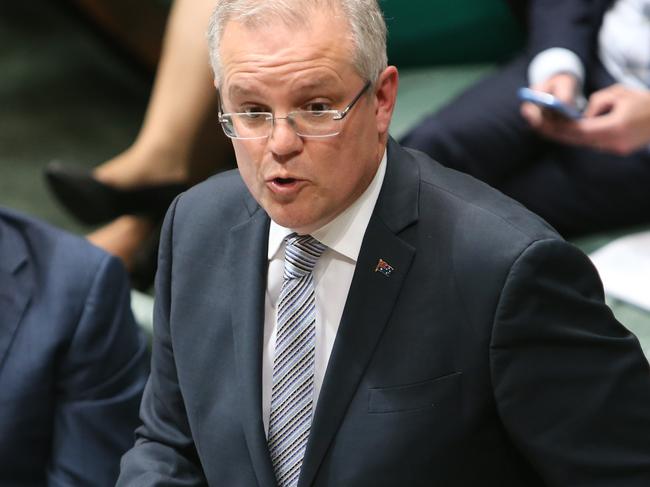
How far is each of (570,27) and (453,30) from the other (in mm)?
376

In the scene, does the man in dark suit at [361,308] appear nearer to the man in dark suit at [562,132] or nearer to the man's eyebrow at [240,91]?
the man's eyebrow at [240,91]

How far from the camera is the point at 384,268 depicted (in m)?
1.07

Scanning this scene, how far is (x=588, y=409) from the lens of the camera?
1.05m

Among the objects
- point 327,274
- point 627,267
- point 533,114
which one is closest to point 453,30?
point 533,114

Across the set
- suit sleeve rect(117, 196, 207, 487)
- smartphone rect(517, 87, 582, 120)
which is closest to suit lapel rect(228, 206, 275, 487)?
suit sleeve rect(117, 196, 207, 487)

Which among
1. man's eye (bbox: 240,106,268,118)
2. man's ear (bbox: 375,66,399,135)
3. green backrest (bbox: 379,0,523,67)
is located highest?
man's eye (bbox: 240,106,268,118)

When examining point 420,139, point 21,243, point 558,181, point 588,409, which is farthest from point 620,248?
point 21,243

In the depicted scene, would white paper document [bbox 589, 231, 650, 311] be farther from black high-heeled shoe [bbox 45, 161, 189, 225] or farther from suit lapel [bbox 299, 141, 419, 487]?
black high-heeled shoe [bbox 45, 161, 189, 225]

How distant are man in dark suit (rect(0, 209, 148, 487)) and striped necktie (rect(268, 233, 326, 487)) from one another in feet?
1.22

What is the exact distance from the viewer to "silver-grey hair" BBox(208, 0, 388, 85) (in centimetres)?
97

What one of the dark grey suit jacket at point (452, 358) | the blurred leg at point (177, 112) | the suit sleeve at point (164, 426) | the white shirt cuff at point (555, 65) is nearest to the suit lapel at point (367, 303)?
the dark grey suit jacket at point (452, 358)

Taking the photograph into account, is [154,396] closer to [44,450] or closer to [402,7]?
[44,450]

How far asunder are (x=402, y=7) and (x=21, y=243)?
103 centimetres

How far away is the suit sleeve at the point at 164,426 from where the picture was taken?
3.97 ft
